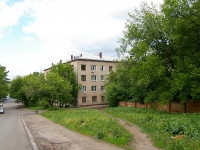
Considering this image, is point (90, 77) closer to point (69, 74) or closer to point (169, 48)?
point (69, 74)

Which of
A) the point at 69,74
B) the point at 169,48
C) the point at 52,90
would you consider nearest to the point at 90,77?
the point at 69,74

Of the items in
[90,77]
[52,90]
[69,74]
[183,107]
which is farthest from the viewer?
[90,77]

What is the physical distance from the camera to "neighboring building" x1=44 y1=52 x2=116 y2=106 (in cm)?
4469

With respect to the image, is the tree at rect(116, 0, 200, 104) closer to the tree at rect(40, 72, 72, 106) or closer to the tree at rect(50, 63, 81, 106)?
the tree at rect(40, 72, 72, 106)

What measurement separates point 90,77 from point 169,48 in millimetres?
26404

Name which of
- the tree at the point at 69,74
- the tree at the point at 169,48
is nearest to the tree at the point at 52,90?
the tree at the point at 69,74

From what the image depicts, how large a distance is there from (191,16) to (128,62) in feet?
30.6

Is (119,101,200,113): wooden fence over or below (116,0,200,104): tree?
below

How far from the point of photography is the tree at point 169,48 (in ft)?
58.2

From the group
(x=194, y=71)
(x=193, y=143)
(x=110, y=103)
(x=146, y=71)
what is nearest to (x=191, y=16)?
(x=194, y=71)

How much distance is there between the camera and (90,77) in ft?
152

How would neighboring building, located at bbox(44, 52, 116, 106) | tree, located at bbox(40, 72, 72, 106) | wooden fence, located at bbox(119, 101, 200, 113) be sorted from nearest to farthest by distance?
wooden fence, located at bbox(119, 101, 200, 113) < tree, located at bbox(40, 72, 72, 106) < neighboring building, located at bbox(44, 52, 116, 106)

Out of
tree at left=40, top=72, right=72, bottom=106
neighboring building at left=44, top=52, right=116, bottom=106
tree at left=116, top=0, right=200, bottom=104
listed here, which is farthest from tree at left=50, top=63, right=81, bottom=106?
tree at left=116, top=0, right=200, bottom=104

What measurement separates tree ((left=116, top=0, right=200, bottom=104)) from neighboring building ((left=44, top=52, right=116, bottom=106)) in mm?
21336
